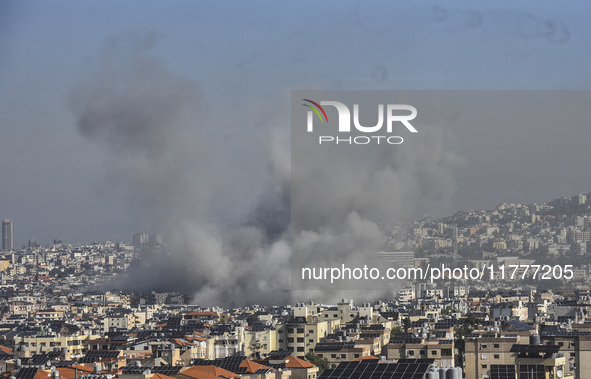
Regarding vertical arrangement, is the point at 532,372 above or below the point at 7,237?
below

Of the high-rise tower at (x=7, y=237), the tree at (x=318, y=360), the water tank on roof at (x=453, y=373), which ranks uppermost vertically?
the high-rise tower at (x=7, y=237)

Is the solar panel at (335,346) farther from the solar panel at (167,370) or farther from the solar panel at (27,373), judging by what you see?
the solar panel at (27,373)

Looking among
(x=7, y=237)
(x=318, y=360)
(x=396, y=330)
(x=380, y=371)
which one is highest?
(x=7, y=237)

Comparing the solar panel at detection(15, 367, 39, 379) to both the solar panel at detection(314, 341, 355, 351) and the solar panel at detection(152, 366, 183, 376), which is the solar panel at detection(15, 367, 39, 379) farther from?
the solar panel at detection(314, 341, 355, 351)

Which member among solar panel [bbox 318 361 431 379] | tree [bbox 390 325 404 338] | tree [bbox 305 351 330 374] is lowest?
tree [bbox 305 351 330 374]

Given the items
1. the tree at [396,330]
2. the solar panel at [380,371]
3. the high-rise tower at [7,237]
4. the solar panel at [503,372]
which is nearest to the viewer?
the solar panel at [380,371]

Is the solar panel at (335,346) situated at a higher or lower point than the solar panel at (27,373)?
higher

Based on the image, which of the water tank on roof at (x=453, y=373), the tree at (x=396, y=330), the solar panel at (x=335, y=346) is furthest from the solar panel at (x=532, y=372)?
the tree at (x=396, y=330)

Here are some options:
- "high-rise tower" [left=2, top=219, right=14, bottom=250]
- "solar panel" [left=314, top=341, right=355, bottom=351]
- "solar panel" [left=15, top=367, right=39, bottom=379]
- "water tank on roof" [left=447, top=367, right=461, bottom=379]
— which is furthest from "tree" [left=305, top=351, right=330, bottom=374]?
"high-rise tower" [left=2, top=219, right=14, bottom=250]

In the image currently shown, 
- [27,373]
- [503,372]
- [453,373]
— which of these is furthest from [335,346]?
[453,373]

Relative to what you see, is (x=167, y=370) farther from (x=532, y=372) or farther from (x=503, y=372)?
(x=532, y=372)

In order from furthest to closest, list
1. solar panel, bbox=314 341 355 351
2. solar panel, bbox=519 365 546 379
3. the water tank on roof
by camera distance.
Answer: solar panel, bbox=314 341 355 351
solar panel, bbox=519 365 546 379
the water tank on roof

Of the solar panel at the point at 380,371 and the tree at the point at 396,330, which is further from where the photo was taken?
the tree at the point at 396,330

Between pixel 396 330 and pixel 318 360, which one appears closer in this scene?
pixel 318 360
